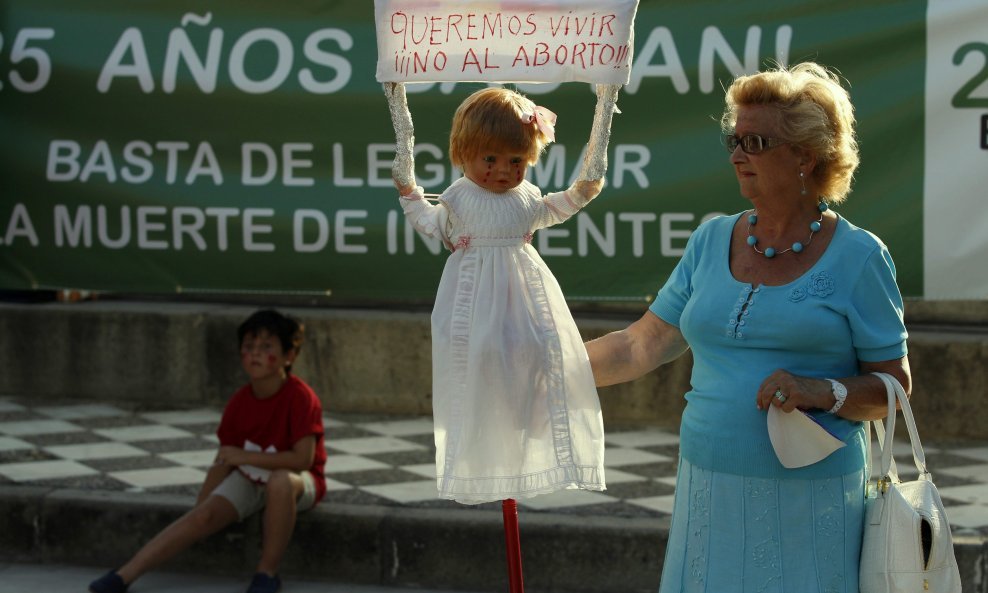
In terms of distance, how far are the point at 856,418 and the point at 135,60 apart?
141 inches

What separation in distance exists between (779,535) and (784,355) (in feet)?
1.12

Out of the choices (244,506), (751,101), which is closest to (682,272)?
(751,101)

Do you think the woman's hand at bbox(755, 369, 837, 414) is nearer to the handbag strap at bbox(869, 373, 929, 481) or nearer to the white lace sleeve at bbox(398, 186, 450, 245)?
the handbag strap at bbox(869, 373, 929, 481)

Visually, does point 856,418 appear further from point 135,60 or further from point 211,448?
point 211,448

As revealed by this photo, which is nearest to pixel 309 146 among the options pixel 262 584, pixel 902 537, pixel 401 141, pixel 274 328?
pixel 274 328

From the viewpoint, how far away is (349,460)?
662 cm

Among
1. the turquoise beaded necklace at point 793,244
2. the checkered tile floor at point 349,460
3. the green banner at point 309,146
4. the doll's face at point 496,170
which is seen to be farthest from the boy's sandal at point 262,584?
the turquoise beaded necklace at point 793,244

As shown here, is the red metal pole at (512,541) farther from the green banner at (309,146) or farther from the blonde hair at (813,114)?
the green banner at (309,146)

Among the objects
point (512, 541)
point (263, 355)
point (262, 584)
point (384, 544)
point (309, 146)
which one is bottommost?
point (262, 584)

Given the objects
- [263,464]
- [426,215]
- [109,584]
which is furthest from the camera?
[263,464]

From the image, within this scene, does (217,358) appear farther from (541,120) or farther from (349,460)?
(541,120)

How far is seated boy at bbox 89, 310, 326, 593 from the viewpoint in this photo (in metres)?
5.26

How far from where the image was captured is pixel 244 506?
17.6 ft

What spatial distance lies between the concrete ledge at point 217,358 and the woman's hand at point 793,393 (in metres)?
4.46
